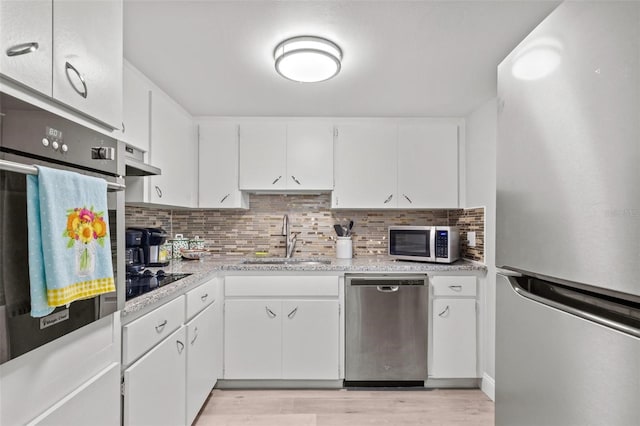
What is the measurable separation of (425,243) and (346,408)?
133cm

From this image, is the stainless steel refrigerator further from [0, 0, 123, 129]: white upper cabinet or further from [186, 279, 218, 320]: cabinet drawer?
[186, 279, 218, 320]: cabinet drawer

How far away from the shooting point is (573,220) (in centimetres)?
67

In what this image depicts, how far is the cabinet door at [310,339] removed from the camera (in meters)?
2.50

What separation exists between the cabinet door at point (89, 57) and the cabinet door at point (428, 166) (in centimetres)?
226

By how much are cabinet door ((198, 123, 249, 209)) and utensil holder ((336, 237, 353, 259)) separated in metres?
0.95

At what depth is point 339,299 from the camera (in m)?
2.52

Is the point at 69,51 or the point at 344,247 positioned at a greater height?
the point at 69,51

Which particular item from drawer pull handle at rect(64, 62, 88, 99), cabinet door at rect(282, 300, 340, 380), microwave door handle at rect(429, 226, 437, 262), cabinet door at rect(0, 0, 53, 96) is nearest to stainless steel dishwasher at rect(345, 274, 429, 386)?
cabinet door at rect(282, 300, 340, 380)

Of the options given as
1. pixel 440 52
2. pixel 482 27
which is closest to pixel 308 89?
pixel 440 52

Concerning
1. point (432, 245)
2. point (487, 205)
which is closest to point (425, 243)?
point (432, 245)

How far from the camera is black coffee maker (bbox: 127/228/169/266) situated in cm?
225

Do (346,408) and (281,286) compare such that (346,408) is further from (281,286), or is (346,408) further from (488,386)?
(488,386)

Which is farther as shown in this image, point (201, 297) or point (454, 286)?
point (454, 286)

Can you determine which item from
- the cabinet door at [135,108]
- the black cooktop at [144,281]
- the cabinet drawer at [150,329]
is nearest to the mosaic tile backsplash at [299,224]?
the black cooktop at [144,281]
